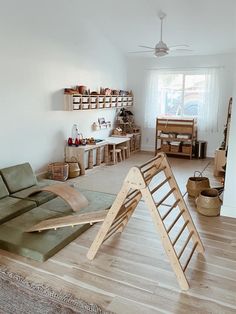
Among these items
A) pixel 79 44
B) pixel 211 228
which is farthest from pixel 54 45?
pixel 211 228

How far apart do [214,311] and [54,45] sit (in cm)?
467

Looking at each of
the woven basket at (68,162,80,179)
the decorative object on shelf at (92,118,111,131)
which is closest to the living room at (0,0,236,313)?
the decorative object on shelf at (92,118,111,131)

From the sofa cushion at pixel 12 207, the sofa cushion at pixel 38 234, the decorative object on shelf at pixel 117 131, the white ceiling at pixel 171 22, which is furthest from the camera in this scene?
the decorative object on shelf at pixel 117 131

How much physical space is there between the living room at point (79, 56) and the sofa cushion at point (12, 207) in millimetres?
722

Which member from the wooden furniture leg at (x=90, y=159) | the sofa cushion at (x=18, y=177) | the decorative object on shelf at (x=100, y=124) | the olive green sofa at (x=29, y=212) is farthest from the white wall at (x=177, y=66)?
the sofa cushion at (x=18, y=177)

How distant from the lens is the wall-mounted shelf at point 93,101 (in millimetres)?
5387

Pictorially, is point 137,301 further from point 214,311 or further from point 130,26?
point 130,26

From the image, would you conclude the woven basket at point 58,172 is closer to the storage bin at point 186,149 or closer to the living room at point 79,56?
the living room at point 79,56

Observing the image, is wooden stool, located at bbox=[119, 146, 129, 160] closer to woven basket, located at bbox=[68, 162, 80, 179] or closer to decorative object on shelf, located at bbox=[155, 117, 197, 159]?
decorative object on shelf, located at bbox=[155, 117, 197, 159]

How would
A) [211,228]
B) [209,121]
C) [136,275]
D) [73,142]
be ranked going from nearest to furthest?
[136,275], [211,228], [73,142], [209,121]

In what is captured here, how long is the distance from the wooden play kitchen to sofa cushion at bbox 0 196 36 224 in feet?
1.36

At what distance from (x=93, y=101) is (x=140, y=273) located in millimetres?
4269

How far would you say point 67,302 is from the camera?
81.8 inches

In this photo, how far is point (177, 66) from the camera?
23.9 feet
